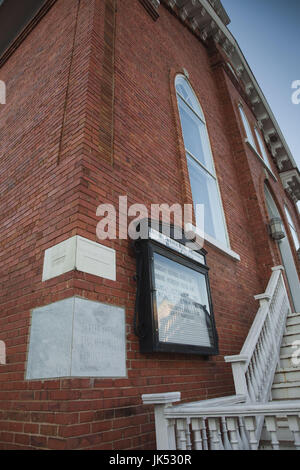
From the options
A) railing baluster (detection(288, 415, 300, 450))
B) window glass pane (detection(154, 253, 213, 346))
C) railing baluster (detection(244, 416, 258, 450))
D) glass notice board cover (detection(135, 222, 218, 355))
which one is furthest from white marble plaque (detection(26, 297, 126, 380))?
railing baluster (detection(288, 415, 300, 450))

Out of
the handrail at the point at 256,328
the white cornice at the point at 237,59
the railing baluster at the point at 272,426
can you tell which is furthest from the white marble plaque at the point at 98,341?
the white cornice at the point at 237,59

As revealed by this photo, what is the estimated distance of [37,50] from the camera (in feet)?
19.1

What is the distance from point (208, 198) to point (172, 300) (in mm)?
3422

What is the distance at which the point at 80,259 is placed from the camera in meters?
2.76

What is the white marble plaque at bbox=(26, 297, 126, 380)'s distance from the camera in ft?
7.94

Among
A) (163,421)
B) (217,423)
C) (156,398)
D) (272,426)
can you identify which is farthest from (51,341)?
(272,426)

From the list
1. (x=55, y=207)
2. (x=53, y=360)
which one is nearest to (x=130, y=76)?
(x=55, y=207)

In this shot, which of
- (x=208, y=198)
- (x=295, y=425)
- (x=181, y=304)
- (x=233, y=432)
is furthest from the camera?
(x=208, y=198)

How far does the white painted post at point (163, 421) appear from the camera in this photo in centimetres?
239

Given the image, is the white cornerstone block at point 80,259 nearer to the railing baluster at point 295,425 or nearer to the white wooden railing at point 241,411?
the white wooden railing at point 241,411

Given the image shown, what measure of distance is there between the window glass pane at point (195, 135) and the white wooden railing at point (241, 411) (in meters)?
3.10

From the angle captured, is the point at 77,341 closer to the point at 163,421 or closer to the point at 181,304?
the point at 163,421
